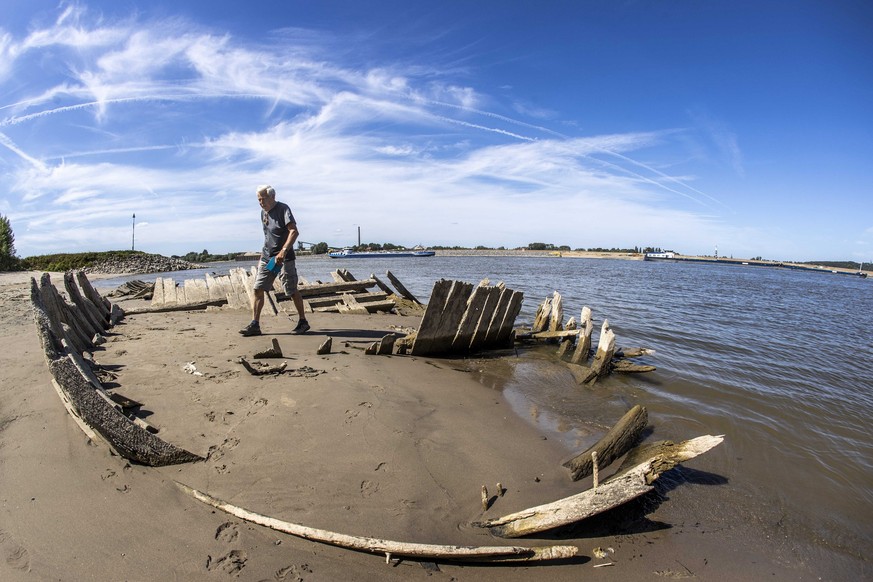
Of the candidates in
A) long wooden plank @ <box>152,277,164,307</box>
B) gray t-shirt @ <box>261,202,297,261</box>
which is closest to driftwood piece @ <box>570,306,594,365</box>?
gray t-shirt @ <box>261,202,297,261</box>

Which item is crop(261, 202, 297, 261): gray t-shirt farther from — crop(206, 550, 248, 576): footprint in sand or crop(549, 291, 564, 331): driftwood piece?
crop(549, 291, 564, 331): driftwood piece

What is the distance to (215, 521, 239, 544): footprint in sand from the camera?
2461 mm

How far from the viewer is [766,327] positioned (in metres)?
13.6

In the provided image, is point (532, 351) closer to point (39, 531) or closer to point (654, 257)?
point (39, 531)

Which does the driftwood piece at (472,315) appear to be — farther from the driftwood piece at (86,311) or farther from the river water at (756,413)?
the driftwood piece at (86,311)

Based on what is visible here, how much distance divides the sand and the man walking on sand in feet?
6.42

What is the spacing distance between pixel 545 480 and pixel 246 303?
892cm

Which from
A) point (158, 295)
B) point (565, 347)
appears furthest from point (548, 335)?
point (158, 295)

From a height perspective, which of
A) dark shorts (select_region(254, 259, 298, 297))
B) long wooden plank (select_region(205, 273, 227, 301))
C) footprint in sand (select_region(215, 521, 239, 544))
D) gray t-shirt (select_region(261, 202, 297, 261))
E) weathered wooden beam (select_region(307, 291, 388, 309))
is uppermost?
gray t-shirt (select_region(261, 202, 297, 261))

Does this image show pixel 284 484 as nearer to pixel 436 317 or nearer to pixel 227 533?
pixel 227 533

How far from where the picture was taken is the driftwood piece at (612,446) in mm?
3768

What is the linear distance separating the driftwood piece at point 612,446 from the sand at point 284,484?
0.55 feet

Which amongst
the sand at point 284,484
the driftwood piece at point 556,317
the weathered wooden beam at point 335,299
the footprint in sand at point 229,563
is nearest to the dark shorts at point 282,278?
the sand at point 284,484

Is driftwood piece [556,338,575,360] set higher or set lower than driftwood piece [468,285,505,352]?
lower
